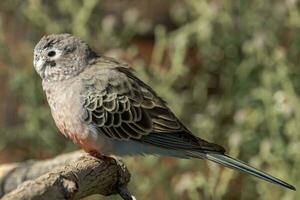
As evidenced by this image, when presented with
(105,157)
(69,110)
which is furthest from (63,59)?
(105,157)

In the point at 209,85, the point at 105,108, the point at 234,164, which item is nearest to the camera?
the point at 234,164

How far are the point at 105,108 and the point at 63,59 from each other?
9.4 inches

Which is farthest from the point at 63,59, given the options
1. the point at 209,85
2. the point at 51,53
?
the point at 209,85

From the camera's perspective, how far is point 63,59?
3.09m

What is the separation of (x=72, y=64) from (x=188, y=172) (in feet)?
5.66

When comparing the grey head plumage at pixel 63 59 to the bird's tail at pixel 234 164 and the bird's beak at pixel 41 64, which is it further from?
the bird's tail at pixel 234 164

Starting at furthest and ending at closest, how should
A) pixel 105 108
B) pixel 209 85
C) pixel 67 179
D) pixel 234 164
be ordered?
1. pixel 209 85
2. pixel 105 108
3. pixel 234 164
4. pixel 67 179

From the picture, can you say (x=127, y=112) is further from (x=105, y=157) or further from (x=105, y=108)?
(x=105, y=157)

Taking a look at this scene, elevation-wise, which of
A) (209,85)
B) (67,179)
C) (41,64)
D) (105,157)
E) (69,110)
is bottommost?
(67,179)

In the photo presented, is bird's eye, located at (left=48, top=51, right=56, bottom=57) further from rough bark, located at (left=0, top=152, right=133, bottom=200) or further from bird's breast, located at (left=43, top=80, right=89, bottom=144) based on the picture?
rough bark, located at (left=0, top=152, right=133, bottom=200)

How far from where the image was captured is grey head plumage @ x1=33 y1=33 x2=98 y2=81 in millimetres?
3066

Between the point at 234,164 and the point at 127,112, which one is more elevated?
the point at 127,112

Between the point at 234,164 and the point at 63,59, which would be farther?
the point at 63,59

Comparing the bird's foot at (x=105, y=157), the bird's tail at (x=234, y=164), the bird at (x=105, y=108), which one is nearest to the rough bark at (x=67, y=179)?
the bird's foot at (x=105, y=157)
